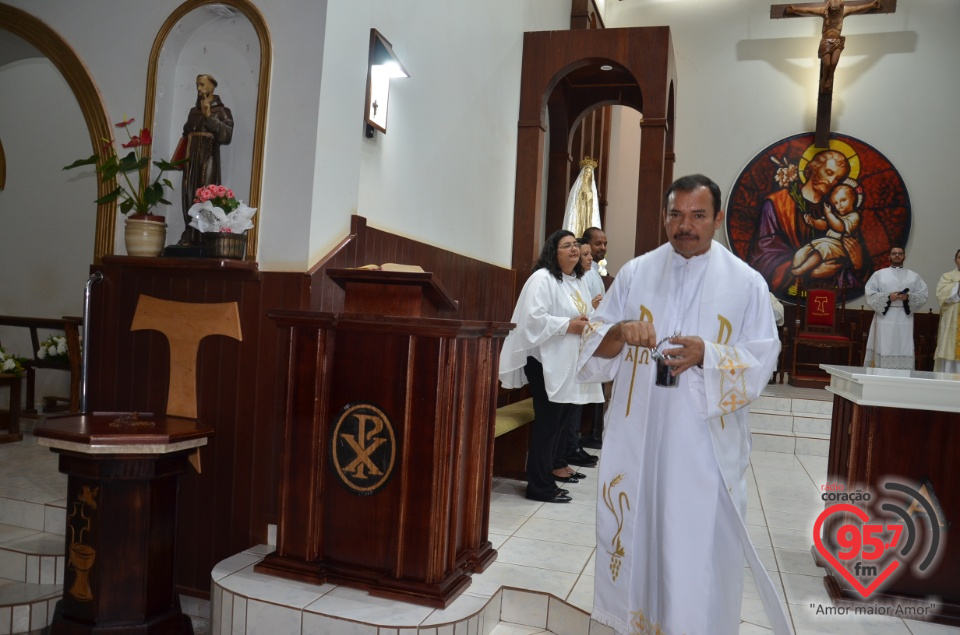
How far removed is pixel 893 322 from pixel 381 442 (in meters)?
8.47

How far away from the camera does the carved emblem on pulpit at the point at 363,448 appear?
2811mm

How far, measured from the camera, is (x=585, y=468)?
561 cm

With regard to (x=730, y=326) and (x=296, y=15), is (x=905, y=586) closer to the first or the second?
(x=730, y=326)

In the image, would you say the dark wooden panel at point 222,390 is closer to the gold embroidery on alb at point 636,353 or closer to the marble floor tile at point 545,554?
the marble floor tile at point 545,554

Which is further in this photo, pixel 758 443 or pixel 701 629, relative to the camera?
pixel 758 443

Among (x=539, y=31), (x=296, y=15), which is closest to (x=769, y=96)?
(x=539, y=31)

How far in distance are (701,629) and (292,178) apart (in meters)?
2.51

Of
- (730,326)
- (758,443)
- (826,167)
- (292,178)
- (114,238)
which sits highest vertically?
(826,167)

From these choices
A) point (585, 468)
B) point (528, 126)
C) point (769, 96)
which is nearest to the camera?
point (585, 468)

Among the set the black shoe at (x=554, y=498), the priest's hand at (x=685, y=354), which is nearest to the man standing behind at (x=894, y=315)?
the black shoe at (x=554, y=498)

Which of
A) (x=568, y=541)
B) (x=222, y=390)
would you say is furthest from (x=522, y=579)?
(x=222, y=390)

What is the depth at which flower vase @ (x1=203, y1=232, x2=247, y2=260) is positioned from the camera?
131 inches

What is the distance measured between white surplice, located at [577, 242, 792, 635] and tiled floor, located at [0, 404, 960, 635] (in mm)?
384

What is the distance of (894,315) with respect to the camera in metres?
9.22
